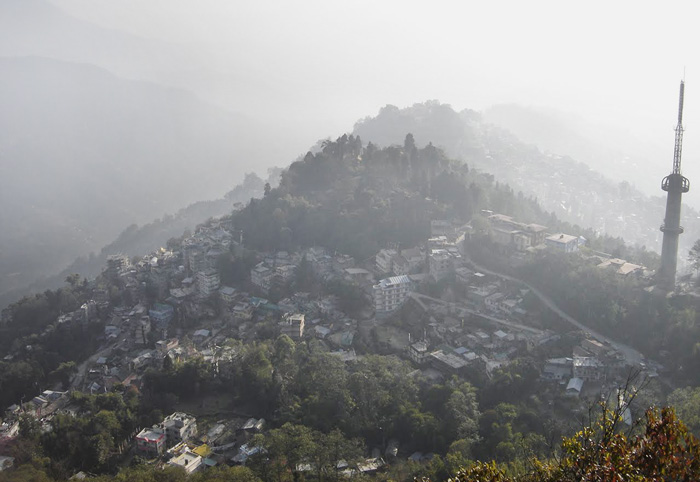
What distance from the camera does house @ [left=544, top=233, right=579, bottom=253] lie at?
1864cm

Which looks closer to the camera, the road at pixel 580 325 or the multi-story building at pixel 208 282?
the road at pixel 580 325

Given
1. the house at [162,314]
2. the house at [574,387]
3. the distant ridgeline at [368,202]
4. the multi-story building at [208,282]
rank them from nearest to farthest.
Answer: the house at [574,387]
the house at [162,314]
the multi-story building at [208,282]
the distant ridgeline at [368,202]

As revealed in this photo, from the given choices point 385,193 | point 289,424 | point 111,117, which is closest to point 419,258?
point 385,193

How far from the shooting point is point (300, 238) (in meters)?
22.6

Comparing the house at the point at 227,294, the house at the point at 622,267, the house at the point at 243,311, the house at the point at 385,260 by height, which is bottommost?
the house at the point at 243,311

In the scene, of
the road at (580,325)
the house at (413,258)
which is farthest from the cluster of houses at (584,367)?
the house at (413,258)

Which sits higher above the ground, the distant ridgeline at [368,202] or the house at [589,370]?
the distant ridgeline at [368,202]

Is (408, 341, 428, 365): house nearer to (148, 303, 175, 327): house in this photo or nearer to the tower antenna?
the tower antenna

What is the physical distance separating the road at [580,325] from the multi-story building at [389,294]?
2761 mm

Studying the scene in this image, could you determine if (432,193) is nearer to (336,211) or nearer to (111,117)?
(336,211)

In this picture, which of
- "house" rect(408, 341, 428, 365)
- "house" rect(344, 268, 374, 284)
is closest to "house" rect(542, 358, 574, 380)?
"house" rect(408, 341, 428, 365)

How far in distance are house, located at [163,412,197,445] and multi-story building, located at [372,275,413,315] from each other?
6791 mm

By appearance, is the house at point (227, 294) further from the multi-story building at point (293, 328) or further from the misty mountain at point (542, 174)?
the misty mountain at point (542, 174)

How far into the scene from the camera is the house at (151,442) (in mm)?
12594
